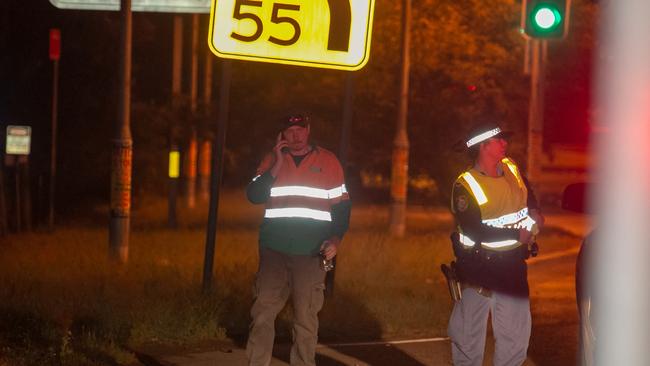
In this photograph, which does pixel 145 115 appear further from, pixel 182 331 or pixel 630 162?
pixel 630 162

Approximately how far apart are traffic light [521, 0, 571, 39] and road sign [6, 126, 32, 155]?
12452 millimetres

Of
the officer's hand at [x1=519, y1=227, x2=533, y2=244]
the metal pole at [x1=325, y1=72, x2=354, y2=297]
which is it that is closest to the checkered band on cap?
the officer's hand at [x1=519, y1=227, x2=533, y2=244]

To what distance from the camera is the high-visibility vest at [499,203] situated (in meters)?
7.18

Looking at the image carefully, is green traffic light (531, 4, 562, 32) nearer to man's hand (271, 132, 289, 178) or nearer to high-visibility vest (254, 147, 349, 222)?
high-visibility vest (254, 147, 349, 222)

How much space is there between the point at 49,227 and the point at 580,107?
50.2 ft

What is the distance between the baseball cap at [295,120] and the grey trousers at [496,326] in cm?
147

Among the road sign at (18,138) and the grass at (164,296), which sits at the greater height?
the road sign at (18,138)

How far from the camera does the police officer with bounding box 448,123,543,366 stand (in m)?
7.17

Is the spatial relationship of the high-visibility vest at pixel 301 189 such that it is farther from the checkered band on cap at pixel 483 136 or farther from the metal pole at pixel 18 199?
the metal pole at pixel 18 199

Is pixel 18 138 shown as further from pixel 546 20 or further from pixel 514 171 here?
pixel 514 171

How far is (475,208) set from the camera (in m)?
7.16

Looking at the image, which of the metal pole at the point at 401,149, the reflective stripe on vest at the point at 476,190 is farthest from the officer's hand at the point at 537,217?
the metal pole at the point at 401,149

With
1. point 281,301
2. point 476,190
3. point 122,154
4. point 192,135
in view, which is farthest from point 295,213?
point 192,135

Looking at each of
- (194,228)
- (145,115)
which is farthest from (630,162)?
(145,115)
